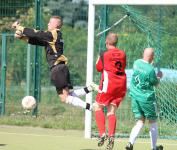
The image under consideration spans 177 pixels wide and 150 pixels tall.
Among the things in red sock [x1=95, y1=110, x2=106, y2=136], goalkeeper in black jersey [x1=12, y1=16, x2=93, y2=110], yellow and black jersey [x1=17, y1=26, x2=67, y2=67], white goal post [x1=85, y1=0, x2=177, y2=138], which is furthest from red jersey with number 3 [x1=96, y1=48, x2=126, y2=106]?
white goal post [x1=85, y1=0, x2=177, y2=138]

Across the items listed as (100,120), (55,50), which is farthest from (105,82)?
(55,50)

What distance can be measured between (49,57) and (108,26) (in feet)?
11.4

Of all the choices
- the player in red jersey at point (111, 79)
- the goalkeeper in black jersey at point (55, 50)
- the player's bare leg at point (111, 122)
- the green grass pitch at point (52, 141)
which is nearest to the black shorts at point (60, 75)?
the goalkeeper in black jersey at point (55, 50)

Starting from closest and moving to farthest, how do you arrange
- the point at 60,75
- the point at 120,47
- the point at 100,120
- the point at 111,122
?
1. the point at 111,122
2. the point at 100,120
3. the point at 60,75
4. the point at 120,47

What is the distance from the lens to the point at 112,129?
10.9 metres

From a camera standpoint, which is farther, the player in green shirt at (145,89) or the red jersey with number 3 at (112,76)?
the red jersey with number 3 at (112,76)

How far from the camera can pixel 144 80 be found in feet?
34.8

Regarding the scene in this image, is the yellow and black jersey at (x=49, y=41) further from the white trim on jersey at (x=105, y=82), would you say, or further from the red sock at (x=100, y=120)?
the red sock at (x=100, y=120)

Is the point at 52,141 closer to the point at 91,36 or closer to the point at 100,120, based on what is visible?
the point at 100,120

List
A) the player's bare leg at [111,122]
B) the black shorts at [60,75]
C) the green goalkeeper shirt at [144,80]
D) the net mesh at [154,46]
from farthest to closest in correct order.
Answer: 1. the net mesh at [154,46]
2. the black shorts at [60,75]
3. the player's bare leg at [111,122]
4. the green goalkeeper shirt at [144,80]

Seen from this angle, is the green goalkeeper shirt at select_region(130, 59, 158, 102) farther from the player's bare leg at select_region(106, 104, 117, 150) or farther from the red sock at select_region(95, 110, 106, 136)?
the red sock at select_region(95, 110, 106, 136)

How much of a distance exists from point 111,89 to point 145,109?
71 cm

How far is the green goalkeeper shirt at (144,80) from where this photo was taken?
10.6 m

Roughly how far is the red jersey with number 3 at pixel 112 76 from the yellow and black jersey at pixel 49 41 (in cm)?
77
